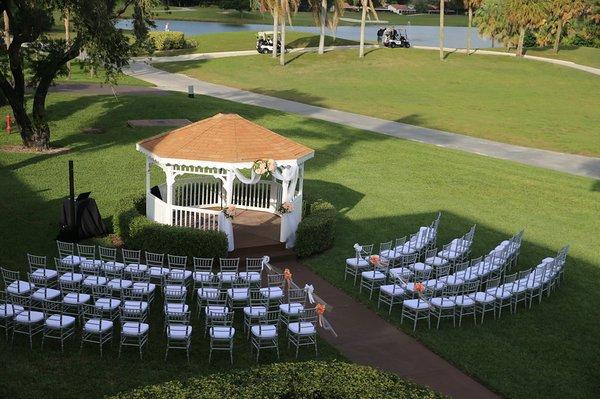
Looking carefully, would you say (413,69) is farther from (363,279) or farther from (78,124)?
(363,279)

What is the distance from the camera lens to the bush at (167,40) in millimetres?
70500

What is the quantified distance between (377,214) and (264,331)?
10985 millimetres

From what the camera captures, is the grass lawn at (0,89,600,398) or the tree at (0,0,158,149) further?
the tree at (0,0,158,149)

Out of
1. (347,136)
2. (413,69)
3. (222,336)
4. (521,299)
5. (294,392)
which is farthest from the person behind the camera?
(413,69)

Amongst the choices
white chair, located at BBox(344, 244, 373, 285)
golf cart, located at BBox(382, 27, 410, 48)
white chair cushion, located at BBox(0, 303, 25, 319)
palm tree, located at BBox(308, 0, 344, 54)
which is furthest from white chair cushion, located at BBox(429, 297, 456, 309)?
golf cart, located at BBox(382, 27, 410, 48)

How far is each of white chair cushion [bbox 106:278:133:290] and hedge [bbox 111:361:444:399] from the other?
16.9 ft

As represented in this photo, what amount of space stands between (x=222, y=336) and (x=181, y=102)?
1103 inches

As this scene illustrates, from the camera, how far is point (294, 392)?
11500mm

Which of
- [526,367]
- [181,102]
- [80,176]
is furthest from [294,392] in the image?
[181,102]

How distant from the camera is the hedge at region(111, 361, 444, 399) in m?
11.3

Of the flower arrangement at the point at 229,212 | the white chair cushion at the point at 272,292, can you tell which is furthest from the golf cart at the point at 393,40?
the white chair cushion at the point at 272,292

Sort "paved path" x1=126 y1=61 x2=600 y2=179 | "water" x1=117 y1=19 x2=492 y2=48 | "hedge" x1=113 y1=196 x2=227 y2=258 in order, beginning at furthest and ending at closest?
"water" x1=117 y1=19 x2=492 y2=48
"paved path" x1=126 y1=61 x2=600 y2=179
"hedge" x1=113 y1=196 x2=227 y2=258

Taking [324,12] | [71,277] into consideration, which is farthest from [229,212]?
[324,12]

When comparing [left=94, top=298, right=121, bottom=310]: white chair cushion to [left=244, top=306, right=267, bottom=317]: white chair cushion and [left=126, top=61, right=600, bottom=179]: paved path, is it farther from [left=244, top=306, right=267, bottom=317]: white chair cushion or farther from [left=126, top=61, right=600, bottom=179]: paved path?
[left=126, top=61, right=600, bottom=179]: paved path
